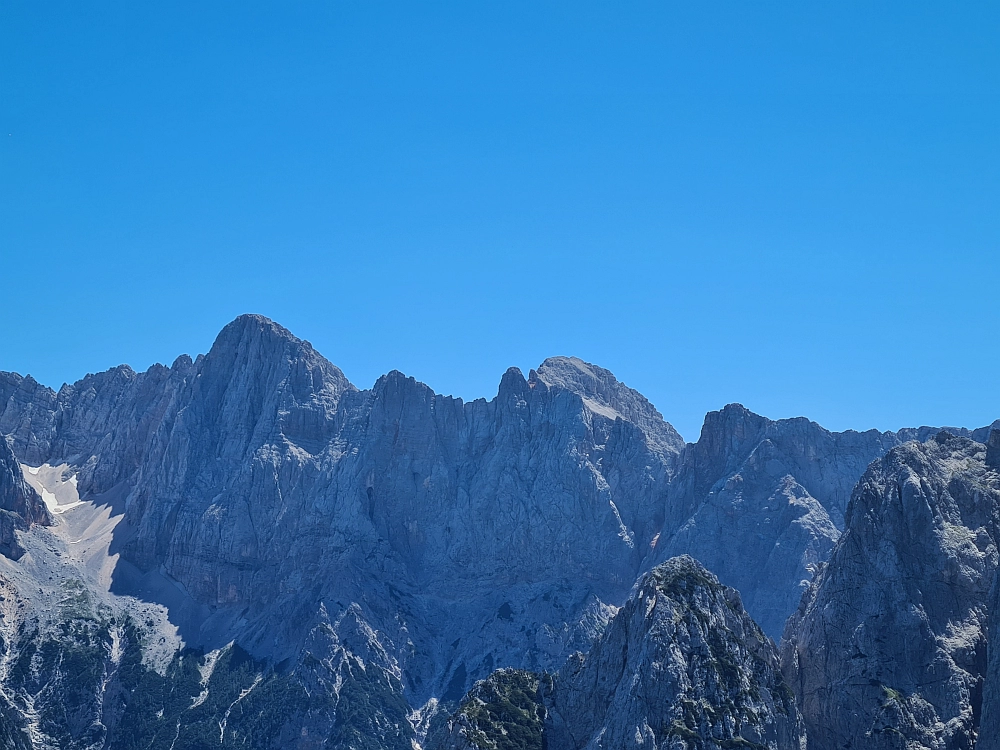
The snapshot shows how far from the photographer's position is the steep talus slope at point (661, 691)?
13938 centimetres

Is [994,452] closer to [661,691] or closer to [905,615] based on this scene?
[905,615]

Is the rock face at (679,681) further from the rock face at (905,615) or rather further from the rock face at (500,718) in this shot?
the rock face at (905,615)

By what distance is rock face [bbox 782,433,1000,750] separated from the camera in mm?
135125

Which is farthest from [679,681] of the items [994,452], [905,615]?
[994,452]

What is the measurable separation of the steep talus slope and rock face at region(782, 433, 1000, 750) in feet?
18.4

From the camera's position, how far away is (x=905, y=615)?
142 meters

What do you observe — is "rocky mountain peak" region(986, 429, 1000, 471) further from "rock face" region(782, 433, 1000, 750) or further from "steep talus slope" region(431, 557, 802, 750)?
"steep talus slope" region(431, 557, 802, 750)

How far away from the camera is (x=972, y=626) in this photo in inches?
5487

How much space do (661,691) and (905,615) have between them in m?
Result: 28.9

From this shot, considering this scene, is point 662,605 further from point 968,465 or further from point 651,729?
point 968,465

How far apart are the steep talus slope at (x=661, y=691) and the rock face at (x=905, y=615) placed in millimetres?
5607

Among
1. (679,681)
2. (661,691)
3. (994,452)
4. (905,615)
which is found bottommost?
(661,691)

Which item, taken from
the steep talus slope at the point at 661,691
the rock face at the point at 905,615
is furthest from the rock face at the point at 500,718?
the rock face at the point at 905,615

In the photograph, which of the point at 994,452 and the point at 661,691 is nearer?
the point at 661,691
